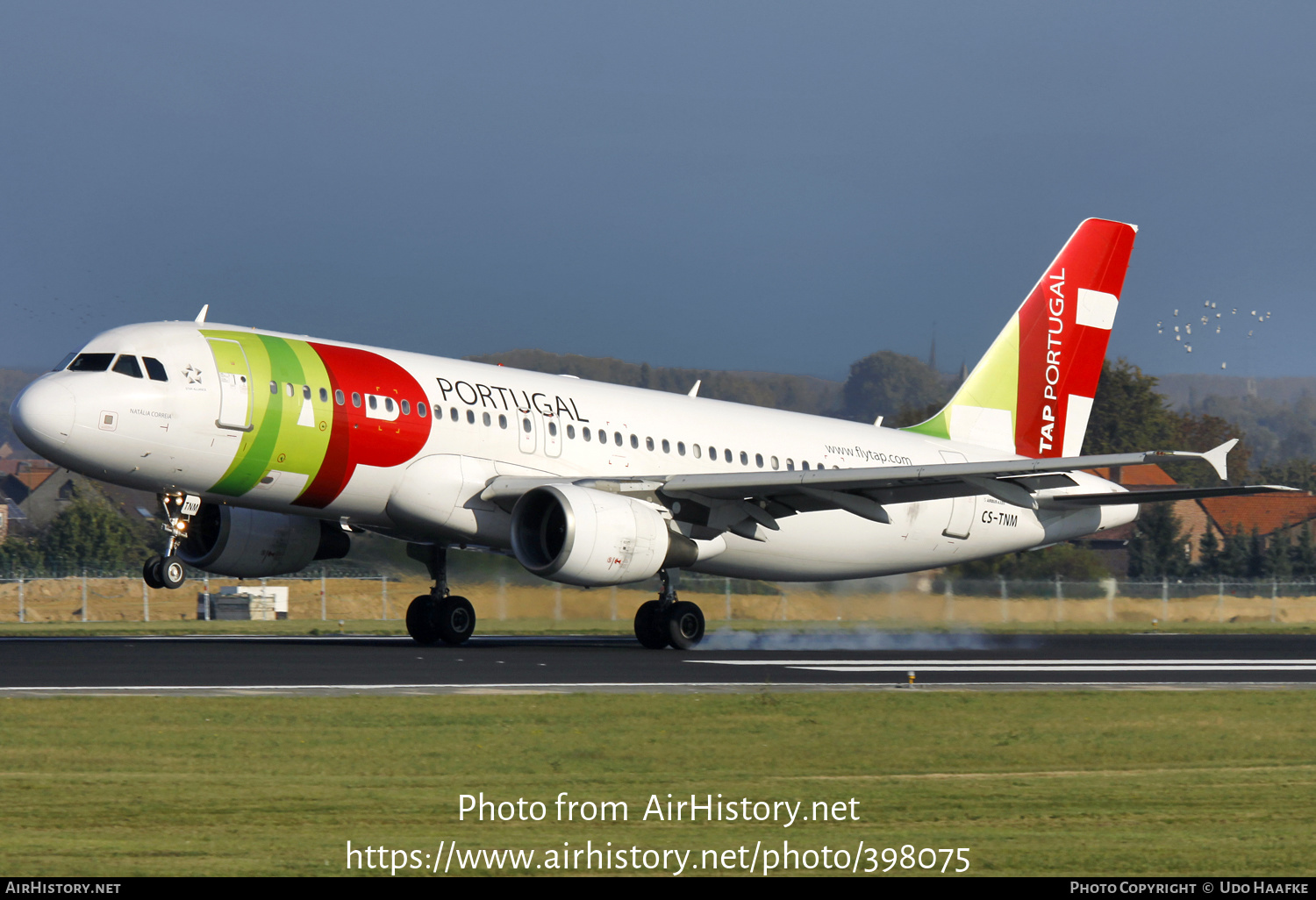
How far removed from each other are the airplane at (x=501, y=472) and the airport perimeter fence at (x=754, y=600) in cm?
284

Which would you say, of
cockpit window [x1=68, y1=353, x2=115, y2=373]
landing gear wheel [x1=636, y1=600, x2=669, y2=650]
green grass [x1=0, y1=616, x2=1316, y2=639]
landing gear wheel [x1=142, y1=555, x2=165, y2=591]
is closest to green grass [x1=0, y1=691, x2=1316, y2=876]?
landing gear wheel [x1=142, y1=555, x2=165, y2=591]

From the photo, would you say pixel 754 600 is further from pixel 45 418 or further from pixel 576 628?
pixel 45 418

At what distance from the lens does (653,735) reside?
13.4 meters

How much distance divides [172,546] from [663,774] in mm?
12344

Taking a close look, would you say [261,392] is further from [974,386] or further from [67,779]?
[974,386]

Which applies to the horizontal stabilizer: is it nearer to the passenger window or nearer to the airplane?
the airplane

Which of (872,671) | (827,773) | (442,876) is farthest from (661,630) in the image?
(442,876)

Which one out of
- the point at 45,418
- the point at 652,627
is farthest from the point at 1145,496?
the point at 45,418

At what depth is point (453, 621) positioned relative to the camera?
26.0 meters

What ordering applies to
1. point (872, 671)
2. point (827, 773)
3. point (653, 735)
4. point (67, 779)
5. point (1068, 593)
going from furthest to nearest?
point (1068, 593) < point (872, 671) < point (653, 735) < point (827, 773) < point (67, 779)

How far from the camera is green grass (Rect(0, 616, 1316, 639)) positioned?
104 feet

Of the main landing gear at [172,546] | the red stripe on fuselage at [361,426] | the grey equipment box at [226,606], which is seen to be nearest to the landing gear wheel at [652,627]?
the red stripe on fuselage at [361,426]

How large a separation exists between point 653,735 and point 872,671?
25.6 feet

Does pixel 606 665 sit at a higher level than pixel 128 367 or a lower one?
lower
